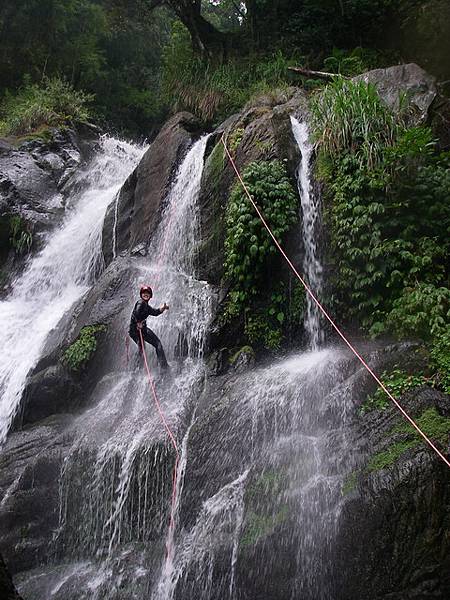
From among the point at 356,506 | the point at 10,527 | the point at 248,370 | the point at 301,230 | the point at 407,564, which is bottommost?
the point at 10,527

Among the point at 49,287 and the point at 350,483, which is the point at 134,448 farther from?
the point at 49,287

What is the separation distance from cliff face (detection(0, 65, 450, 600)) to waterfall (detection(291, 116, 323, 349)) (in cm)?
19

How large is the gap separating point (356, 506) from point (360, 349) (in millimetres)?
2178

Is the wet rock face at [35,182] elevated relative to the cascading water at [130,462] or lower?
elevated

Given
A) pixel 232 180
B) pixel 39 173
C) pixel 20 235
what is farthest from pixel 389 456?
pixel 39 173

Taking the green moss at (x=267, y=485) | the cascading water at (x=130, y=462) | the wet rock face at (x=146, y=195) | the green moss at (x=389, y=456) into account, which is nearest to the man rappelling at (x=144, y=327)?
the cascading water at (x=130, y=462)

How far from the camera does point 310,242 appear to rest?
748 centimetres

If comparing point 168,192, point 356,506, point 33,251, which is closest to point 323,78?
point 168,192

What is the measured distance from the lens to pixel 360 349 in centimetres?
619

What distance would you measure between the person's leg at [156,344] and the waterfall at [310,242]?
203 centimetres

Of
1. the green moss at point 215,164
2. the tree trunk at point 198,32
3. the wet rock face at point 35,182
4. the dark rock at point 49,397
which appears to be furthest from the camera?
the tree trunk at point 198,32

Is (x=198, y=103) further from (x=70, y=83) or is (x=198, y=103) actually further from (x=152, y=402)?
(x=152, y=402)

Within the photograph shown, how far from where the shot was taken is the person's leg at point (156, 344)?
7.23 meters

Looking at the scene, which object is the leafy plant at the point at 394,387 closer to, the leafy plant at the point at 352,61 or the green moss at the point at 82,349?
Result: the green moss at the point at 82,349
